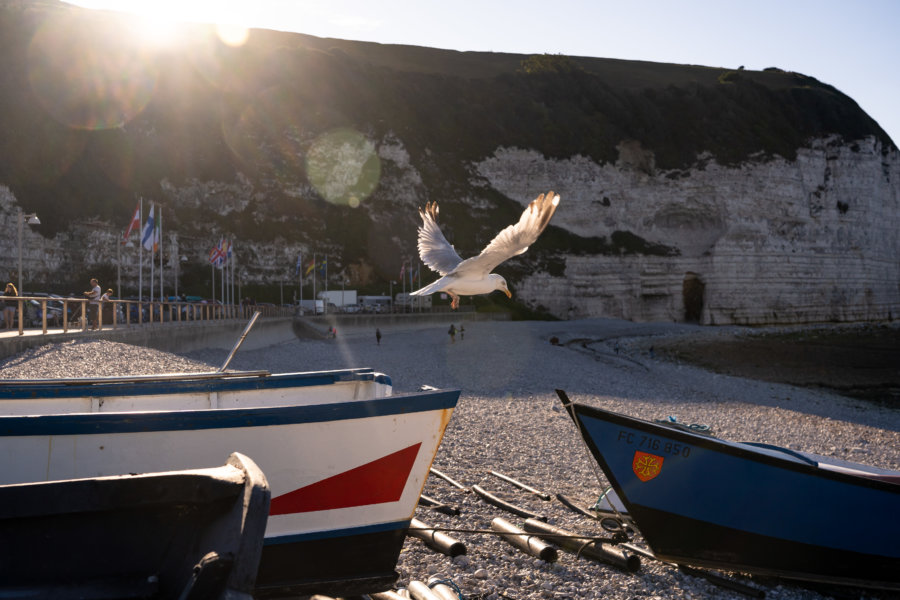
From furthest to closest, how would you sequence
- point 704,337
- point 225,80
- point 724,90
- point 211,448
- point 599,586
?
point 724,90 → point 225,80 → point 704,337 → point 599,586 → point 211,448

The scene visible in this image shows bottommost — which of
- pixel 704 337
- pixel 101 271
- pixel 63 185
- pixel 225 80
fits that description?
pixel 704 337

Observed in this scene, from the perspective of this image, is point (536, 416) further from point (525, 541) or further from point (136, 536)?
point (136, 536)

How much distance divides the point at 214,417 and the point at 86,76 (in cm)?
8005

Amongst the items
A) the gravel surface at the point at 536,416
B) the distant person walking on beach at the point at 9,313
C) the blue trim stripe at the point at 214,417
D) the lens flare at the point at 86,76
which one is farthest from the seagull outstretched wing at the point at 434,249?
the lens flare at the point at 86,76

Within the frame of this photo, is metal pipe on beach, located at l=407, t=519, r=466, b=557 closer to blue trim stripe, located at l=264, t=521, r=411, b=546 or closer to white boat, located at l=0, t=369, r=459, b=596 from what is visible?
blue trim stripe, located at l=264, t=521, r=411, b=546

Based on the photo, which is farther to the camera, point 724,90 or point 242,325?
point 724,90

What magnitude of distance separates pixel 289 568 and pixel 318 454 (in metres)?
1.14

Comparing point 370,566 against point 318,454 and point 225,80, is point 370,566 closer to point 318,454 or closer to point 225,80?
point 318,454

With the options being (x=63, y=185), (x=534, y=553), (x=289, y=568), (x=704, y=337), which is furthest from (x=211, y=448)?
(x=63, y=185)

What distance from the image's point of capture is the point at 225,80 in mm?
78938

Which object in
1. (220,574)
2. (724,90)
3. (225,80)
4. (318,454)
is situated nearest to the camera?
(220,574)

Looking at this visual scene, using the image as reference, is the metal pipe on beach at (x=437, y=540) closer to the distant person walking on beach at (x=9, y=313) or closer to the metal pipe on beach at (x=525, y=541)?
the metal pipe on beach at (x=525, y=541)

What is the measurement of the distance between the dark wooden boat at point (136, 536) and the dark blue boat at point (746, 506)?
208 inches

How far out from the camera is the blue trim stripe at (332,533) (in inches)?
244
